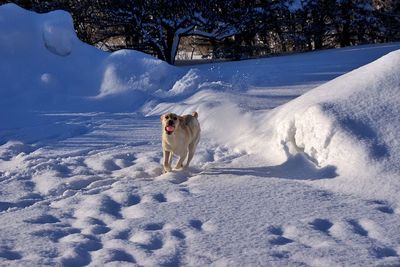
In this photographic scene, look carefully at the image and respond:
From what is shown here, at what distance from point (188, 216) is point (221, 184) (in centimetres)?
93

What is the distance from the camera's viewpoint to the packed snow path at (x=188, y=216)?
139 inches

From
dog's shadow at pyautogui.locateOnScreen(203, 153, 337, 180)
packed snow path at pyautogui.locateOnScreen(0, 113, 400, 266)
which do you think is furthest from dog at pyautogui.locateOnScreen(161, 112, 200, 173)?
dog's shadow at pyautogui.locateOnScreen(203, 153, 337, 180)

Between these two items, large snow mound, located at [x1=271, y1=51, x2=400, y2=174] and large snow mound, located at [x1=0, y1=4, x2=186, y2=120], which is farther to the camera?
large snow mound, located at [x1=0, y1=4, x2=186, y2=120]

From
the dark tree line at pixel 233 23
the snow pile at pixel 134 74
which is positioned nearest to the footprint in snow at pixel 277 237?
the snow pile at pixel 134 74

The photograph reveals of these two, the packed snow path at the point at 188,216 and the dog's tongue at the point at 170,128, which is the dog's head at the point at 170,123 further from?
the packed snow path at the point at 188,216

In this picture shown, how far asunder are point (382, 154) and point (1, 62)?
31.1ft

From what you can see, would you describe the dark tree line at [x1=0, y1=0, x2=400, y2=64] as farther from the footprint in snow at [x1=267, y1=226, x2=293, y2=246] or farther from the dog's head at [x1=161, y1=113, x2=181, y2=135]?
the footprint in snow at [x1=267, y1=226, x2=293, y2=246]

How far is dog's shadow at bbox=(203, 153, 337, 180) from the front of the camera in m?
5.06

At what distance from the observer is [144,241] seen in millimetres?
3830

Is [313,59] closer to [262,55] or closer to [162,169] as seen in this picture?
[262,55]

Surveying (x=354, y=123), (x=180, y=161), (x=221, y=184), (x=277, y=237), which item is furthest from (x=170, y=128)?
(x=277, y=237)

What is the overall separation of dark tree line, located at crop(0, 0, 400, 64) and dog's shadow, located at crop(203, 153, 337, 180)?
1324 centimetres

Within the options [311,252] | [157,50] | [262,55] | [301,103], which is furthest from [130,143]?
[262,55]

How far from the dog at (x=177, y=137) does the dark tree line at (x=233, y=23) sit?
12.7 meters
